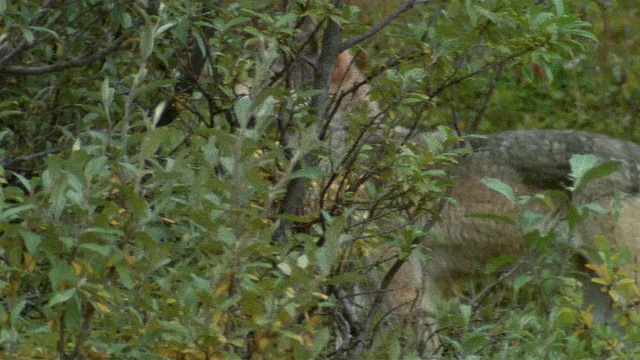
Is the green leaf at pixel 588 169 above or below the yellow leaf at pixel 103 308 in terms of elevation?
below

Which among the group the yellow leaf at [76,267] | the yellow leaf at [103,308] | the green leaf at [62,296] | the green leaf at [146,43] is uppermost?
the green leaf at [146,43]

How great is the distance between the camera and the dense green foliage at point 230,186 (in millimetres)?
1847

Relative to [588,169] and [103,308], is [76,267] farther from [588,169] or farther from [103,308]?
[588,169]

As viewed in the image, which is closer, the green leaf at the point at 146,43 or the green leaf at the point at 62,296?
the green leaf at the point at 62,296

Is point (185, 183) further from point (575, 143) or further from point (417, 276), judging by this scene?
point (575, 143)

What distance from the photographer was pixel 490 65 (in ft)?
9.91

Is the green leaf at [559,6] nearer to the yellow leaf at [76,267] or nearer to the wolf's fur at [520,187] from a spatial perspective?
the yellow leaf at [76,267]

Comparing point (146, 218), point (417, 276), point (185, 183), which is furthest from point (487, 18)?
point (417, 276)

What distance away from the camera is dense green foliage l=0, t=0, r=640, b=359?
6.06 feet

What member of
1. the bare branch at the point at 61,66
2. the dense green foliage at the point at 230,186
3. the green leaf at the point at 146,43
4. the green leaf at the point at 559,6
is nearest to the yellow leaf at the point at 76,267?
the dense green foliage at the point at 230,186

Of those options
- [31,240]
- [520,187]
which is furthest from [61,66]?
[520,187]

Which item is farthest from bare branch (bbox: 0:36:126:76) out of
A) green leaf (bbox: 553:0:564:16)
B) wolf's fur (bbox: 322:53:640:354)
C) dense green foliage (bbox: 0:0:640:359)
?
wolf's fur (bbox: 322:53:640:354)

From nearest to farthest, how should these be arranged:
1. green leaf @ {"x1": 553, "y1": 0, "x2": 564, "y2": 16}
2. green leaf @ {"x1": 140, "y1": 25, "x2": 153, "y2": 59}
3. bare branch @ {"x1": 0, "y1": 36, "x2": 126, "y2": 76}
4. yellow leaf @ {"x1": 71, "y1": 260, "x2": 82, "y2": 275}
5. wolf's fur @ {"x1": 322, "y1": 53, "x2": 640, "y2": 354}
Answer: yellow leaf @ {"x1": 71, "y1": 260, "x2": 82, "y2": 275}, green leaf @ {"x1": 140, "y1": 25, "x2": 153, "y2": 59}, green leaf @ {"x1": 553, "y1": 0, "x2": 564, "y2": 16}, bare branch @ {"x1": 0, "y1": 36, "x2": 126, "y2": 76}, wolf's fur @ {"x1": 322, "y1": 53, "x2": 640, "y2": 354}

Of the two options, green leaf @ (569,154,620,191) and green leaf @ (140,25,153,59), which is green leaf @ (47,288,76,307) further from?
green leaf @ (569,154,620,191)
